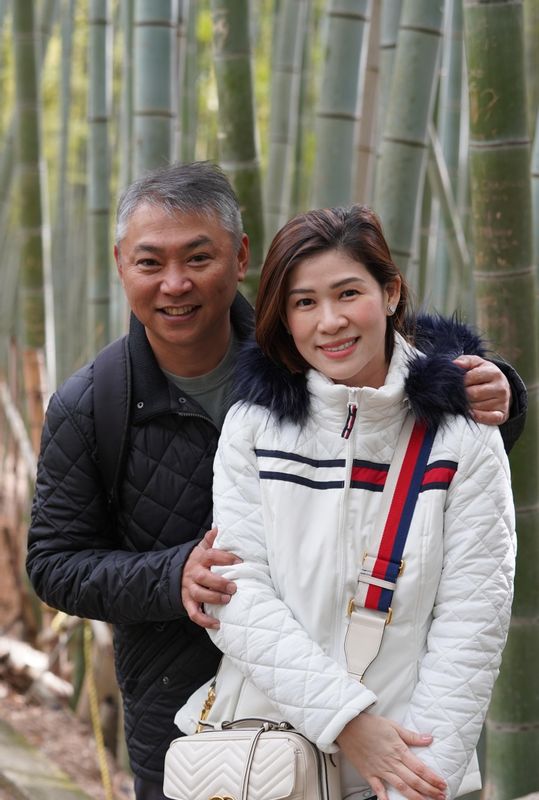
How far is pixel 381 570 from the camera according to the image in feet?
4.41

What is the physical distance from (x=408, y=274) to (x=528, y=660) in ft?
2.76

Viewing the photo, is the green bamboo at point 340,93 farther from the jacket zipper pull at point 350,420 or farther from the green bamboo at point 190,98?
the green bamboo at point 190,98

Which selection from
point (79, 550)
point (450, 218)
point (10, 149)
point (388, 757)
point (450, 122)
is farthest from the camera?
point (10, 149)

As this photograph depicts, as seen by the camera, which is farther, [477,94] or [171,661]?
[477,94]

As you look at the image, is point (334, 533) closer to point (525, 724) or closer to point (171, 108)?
point (525, 724)

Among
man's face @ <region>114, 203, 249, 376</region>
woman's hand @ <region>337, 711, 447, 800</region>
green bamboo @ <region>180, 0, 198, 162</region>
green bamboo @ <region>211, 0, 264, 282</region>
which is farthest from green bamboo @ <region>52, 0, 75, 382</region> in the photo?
woman's hand @ <region>337, 711, 447, 800</region>

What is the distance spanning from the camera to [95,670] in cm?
362

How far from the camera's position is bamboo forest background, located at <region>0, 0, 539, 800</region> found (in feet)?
5.85

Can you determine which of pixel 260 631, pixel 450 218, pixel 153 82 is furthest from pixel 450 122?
pixel 260 631

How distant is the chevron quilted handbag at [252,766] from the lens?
4.31 ft

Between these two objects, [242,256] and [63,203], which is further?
[63,203]

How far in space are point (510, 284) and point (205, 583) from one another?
756mm

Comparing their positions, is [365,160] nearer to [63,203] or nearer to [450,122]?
[450,122]

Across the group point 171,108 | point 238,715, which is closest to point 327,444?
point 238,715
